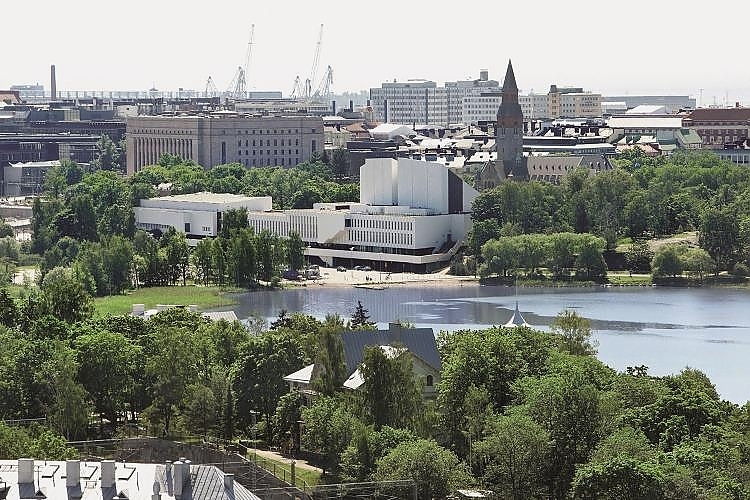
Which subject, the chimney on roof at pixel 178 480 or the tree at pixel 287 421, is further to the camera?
the tree at pixel 287 421

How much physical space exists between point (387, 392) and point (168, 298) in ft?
93.3

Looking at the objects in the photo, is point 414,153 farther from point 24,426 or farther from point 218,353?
point 24,426

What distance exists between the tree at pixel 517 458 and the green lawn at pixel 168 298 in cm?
2660

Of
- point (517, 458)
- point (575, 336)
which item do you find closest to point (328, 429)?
point (517, 458)

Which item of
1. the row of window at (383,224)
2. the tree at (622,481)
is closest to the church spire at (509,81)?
the row of window at (383,224)

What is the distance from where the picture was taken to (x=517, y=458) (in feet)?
77.4

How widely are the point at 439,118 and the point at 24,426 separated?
421 ft

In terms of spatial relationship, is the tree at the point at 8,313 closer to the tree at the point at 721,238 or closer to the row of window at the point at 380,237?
the row of window at the point at 380,237

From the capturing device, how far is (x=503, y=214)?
2628 inches

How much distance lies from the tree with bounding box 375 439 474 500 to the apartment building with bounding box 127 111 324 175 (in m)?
77.7

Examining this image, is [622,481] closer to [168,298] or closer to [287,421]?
[287,421]

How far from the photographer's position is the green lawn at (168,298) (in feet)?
169

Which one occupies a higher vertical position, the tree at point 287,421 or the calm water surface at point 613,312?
the tree at point 287,421

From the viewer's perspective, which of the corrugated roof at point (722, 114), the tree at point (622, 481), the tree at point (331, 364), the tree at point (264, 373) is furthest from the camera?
the corrugated roof at point (722, 114)
